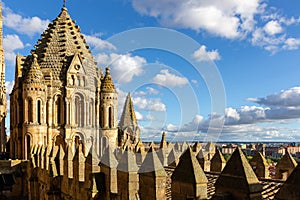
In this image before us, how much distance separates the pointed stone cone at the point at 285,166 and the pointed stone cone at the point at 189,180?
19.0 feet

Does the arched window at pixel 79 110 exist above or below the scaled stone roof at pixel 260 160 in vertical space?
above

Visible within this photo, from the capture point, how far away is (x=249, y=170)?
7.13 meters

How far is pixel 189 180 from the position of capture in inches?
324

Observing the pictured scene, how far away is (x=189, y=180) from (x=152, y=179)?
6.03 feet

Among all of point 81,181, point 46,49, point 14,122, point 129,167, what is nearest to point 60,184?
point 81,181

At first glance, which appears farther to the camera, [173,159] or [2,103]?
[2,103]

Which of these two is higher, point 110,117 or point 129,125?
point 110,117

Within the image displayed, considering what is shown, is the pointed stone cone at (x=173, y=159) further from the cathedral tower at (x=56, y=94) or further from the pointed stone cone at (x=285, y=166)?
the cathedral tower at (x=56, y=94)

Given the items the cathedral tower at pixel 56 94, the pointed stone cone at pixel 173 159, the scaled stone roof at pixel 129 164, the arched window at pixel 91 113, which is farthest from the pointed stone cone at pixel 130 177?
the arched window at pixel 91 113

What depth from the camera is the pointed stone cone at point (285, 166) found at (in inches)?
486

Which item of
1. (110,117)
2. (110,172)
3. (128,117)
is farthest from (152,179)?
(128,117)

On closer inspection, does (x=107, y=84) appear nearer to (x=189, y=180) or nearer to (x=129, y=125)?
(x=129, y=125)

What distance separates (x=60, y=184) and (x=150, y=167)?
12.9 metres

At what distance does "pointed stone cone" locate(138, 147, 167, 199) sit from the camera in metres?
9.64
